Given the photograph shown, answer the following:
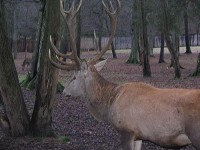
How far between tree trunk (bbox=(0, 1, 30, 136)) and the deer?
0.78m

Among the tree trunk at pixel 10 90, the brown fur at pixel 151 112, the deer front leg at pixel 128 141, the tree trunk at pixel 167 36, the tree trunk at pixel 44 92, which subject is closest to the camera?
the brown fur at pixel 151 112

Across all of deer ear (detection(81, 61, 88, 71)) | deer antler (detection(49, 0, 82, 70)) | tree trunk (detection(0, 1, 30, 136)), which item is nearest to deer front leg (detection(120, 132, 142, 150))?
deer ear (detection(81, 61, 88, 71))

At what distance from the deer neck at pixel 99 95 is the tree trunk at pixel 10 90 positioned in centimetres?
139

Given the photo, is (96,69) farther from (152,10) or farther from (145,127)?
(152,10)

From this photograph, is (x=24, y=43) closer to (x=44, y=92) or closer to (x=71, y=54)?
(x=44, y=92)

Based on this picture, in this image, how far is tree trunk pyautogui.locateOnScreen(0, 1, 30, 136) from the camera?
7.82m

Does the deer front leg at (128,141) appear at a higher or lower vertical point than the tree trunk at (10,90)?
lower

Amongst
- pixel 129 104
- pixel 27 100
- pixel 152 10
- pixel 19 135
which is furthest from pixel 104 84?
pixel 152 10

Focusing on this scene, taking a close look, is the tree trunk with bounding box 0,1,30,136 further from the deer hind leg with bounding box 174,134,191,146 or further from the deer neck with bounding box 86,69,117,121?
the deer hind leg with bounding box 174,134,191,146

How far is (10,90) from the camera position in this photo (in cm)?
789

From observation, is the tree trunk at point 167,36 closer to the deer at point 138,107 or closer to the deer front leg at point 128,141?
the deer at point 138,107

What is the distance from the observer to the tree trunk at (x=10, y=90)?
7.82 metres

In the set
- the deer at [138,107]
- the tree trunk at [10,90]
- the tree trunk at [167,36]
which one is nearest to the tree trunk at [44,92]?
the tree trunk at [10,90]

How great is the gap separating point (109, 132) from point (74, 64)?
2.21m
